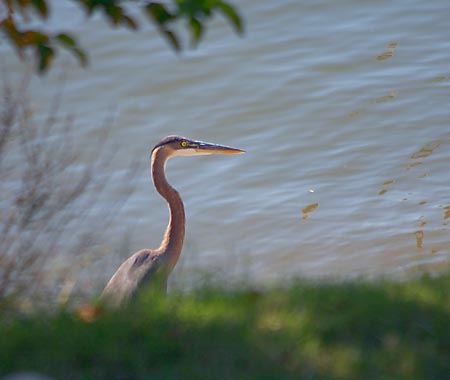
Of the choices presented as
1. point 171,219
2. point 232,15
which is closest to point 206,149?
point 171,219

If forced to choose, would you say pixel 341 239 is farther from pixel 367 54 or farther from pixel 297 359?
pixel 297 359

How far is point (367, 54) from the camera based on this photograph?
44.4ft

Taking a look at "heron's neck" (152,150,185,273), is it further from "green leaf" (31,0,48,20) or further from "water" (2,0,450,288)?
"green leaf" (31,0,48,20)

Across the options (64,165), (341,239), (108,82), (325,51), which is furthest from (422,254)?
(108,82)

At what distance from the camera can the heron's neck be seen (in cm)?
823

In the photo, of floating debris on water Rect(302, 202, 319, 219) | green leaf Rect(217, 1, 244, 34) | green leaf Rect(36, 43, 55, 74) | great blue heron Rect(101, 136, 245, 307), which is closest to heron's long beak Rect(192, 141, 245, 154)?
great blue heron Rect(101, 136, 245, 307)

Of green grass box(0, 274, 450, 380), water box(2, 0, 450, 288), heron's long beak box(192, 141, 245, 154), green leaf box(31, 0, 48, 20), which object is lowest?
water box(2, 0, 450, 288)

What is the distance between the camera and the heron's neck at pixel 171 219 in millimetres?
8227

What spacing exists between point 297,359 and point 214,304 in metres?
0.65

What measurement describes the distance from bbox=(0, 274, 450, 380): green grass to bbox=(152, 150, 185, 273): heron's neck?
2972mm

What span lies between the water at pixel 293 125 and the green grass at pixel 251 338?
368 centimetres

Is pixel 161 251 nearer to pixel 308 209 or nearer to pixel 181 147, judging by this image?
pixel 181 147

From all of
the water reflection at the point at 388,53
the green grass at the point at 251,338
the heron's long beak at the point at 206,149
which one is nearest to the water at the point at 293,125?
the water reflection at the point at 388,53

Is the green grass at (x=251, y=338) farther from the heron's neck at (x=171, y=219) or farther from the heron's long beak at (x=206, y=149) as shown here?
the heron's long beak at (x=206, y=149)
